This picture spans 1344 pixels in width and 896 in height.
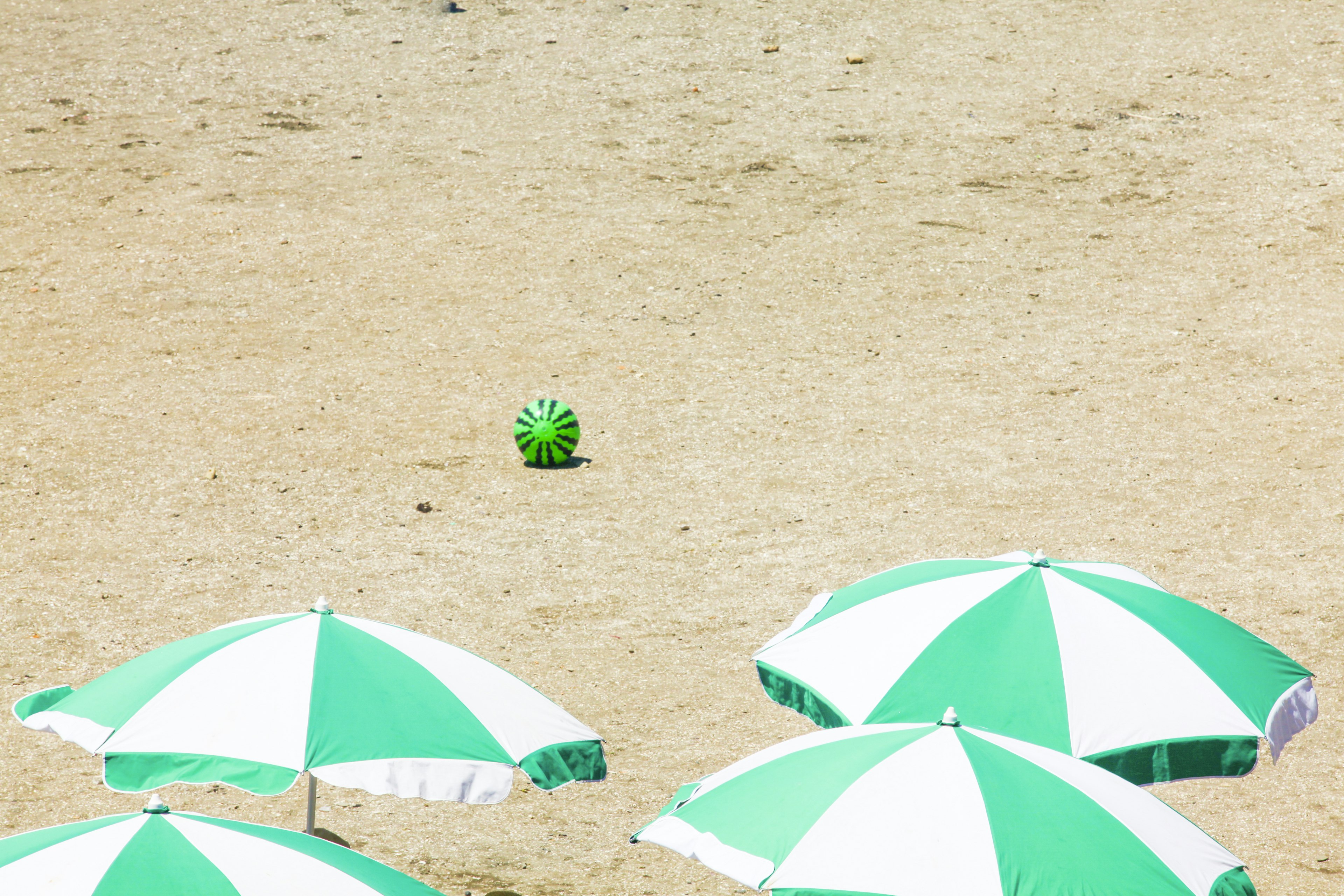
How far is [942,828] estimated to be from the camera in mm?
4043

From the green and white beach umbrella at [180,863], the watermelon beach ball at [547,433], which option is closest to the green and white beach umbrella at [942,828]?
the green and white beach umbrella at [180,863]

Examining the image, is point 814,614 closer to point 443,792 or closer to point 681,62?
point 443,792

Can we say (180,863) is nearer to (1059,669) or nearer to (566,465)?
(1059,669)

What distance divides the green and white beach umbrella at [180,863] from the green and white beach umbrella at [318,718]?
73cm

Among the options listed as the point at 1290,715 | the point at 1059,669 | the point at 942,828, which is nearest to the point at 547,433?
the point at 1059,669

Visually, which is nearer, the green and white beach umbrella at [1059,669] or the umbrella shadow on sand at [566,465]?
the green and white beach umbrella at [1059,669]

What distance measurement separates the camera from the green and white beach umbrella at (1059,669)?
212 inches

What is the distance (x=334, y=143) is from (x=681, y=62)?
20.7 feet

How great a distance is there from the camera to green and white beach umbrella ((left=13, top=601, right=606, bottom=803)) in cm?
470

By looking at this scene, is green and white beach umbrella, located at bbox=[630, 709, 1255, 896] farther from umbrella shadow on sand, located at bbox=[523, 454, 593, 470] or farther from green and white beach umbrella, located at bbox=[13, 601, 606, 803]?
umbrella shadow on sand, located at bbox=[523, 454, 593, 470]

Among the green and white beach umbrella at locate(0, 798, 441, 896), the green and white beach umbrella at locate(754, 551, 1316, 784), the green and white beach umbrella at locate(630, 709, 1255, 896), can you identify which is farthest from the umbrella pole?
the green and white beach umbrella at locate(754, 551, 1316, 784)

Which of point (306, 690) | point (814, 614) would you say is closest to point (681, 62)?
point (814, 614)

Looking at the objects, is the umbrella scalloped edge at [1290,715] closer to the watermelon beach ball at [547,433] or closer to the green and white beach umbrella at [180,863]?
the green and white beach umbrella at [180,863]

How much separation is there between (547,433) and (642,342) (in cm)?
313
